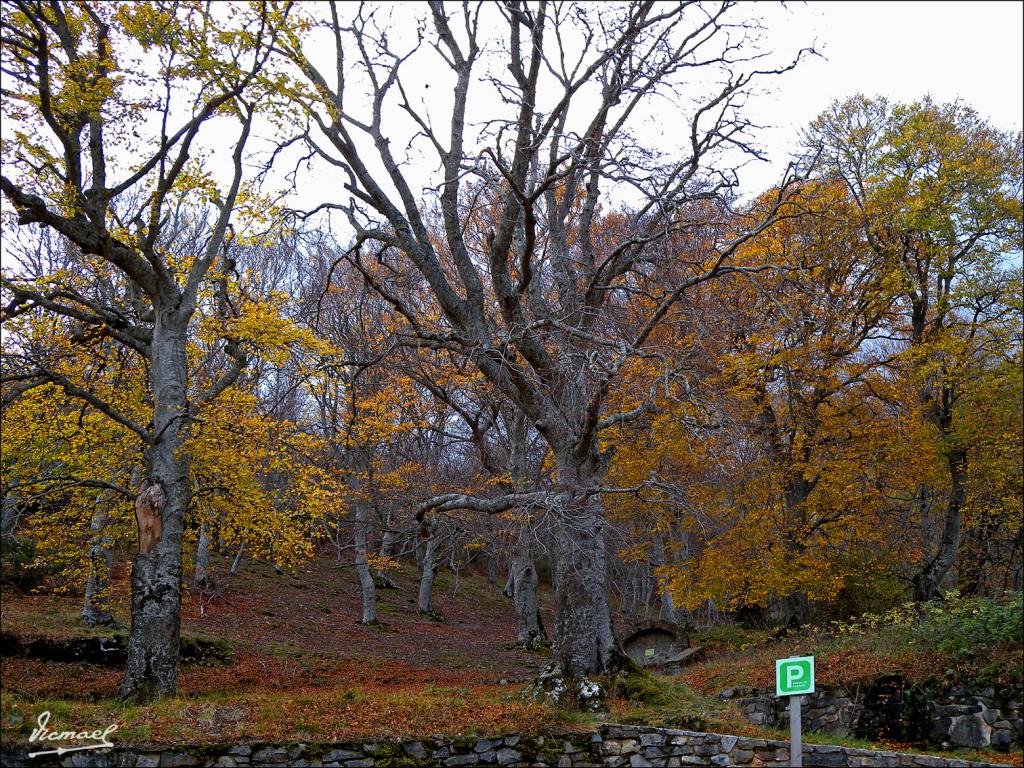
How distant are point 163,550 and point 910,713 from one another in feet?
31.4

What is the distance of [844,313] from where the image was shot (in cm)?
1499

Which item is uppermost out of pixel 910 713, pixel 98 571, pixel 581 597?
pixel 98 571

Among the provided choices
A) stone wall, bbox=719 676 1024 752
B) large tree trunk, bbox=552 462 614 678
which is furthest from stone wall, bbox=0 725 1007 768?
large tree trunk, bbox=552 462 614 678

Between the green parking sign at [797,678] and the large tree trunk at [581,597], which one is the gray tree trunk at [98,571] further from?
the green parking sign at [797,678]

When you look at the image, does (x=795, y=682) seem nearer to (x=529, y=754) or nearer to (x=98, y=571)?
(x=529, y=754)

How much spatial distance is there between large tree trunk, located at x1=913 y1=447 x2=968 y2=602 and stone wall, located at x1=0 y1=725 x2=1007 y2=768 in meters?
6.83

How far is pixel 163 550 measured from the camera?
10.2 m

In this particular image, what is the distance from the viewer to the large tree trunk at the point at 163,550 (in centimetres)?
972

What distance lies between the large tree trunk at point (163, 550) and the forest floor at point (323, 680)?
1.54 feet

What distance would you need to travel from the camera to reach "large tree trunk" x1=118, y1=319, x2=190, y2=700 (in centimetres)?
972

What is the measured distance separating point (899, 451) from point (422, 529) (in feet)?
27.7

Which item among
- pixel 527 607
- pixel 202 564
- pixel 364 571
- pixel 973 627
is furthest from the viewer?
→ pixel 364 571

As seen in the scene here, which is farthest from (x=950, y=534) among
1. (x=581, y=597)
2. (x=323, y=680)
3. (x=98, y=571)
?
(x=98, y=571)

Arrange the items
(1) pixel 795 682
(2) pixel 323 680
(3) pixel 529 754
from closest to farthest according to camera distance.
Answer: (1) pixel 795 682 < (3) pixel 529 754 < (2) pixel 323 680
